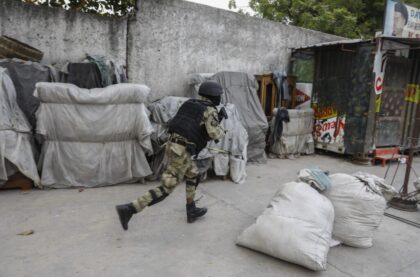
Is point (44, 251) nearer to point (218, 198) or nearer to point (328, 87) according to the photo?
point (218, 198)

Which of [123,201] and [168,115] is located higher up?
[168,115]

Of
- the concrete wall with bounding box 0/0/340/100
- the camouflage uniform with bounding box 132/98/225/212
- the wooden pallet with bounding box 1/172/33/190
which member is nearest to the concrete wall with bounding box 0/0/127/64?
the concrete wall with bounding box 0/0/340/100

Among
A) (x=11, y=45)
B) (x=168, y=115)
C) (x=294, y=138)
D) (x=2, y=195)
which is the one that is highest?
(x=11, y=45)

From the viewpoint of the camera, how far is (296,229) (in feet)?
8.35

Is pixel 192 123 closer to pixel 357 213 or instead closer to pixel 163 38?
pixel 357 213

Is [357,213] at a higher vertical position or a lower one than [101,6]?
lower

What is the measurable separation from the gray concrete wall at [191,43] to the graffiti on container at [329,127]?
160 centimetres

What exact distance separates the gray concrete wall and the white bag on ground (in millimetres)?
3989

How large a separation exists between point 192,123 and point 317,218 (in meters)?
1.46

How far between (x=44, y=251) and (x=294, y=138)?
5.42m

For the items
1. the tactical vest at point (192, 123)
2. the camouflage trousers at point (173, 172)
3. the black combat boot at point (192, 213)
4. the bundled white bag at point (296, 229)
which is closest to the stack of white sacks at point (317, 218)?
the bundled white bag at point (296, 229)

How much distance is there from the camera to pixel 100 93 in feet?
13.9

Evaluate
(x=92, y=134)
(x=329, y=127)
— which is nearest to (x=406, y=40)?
(x=329, y=127)

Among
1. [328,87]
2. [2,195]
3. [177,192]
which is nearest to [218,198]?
[177,192]
